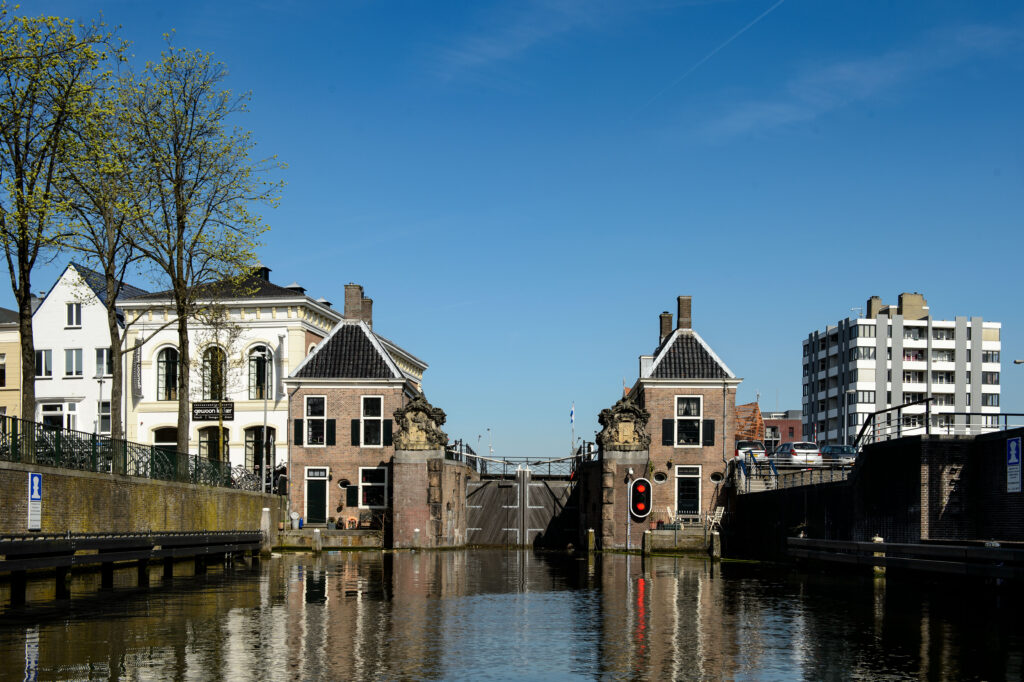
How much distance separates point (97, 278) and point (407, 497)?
22395 millimetres

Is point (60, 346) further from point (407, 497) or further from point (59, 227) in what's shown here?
point (59, 227)

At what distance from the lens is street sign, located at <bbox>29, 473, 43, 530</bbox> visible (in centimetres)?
2698

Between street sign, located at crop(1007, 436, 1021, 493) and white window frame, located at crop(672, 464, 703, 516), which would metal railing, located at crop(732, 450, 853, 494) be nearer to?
white window frame, located at crop(672, 464, 703, 516)

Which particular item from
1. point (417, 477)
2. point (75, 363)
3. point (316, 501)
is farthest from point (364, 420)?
point (75, 363)

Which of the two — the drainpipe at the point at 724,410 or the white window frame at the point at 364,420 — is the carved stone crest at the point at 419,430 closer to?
the white window frame at the point at 364,420

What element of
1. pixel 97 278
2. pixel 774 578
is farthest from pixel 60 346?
pixel 774 578

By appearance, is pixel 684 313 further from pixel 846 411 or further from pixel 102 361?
pixel 846 411

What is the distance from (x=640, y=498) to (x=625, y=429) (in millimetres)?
3134

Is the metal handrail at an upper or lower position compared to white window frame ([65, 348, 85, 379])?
lower

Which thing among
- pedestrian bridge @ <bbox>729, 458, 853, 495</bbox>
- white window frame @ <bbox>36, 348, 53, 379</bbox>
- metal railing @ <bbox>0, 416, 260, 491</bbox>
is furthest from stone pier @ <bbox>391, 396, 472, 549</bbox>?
white window frame @ <bbox>36, 348, 53, 379</bbox>

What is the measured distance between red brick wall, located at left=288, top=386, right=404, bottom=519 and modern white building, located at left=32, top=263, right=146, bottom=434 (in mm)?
11978

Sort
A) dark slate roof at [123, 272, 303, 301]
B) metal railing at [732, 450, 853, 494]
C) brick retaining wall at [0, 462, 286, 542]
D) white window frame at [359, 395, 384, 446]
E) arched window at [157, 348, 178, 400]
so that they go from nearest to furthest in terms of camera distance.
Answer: brick retaining wall at [0, 462, 286, 542]
metal railing at [732, 450, 853, 494]
white window frame at [359, 395, 384, 446]
dark slate roof at [123, 272, 303, 301]
arched window at [157, 348, 178, 400]

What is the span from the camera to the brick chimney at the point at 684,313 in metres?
57.0

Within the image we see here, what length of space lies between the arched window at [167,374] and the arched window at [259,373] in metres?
3.93
